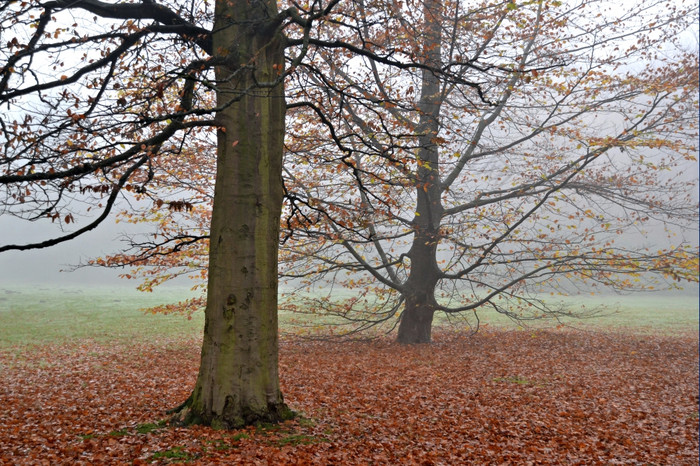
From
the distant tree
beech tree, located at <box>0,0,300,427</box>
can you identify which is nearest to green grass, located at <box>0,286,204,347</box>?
the distant tree

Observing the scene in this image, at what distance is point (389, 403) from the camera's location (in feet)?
26.7

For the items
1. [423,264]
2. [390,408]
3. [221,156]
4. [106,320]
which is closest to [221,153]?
[221,156]

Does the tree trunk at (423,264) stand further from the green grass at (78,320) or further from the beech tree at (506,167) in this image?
the green grass at (78,320)

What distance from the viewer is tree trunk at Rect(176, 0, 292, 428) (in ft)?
20.7

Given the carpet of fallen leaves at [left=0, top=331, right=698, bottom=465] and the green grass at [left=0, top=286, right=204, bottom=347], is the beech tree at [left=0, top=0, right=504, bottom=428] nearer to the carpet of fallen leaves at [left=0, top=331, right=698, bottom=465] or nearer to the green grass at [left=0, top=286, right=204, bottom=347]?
the carpet of fallen leaves at [left=0, top=331, right=698, bottom=465]

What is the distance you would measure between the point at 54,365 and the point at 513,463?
11.6 m

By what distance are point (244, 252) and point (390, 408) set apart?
353cm

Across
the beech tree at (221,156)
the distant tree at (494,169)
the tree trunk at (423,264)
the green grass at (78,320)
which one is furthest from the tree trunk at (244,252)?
the green grass at (78,320)

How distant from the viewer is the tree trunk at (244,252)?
6.32 m

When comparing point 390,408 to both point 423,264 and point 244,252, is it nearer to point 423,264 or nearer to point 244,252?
point 244,252

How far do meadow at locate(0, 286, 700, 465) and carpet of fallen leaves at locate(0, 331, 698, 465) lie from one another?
3cm

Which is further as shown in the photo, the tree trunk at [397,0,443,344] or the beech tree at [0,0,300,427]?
the tree trunk at [397,0,443,344]

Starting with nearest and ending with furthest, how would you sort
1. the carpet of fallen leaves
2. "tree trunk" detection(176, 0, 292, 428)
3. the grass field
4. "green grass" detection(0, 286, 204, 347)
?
the carpet of fallen leaves
"tree trunk" detection(176, 0, 292, 428)
"green grass" detection(0, 286, 204, 347)
the grass field

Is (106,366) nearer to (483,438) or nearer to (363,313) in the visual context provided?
(363,313)
